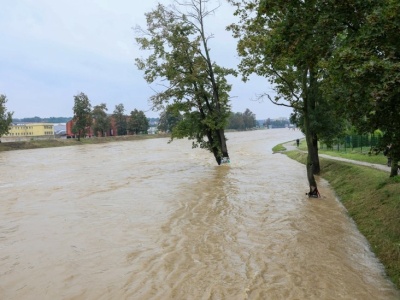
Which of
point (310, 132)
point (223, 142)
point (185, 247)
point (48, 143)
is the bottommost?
point (185, 247)

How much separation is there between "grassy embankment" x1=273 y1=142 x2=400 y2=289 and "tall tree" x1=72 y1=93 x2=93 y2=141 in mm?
91026

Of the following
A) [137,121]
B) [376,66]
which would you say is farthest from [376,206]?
[137,121]

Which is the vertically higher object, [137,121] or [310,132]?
[137,121]

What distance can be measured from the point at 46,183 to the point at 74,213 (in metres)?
10.9

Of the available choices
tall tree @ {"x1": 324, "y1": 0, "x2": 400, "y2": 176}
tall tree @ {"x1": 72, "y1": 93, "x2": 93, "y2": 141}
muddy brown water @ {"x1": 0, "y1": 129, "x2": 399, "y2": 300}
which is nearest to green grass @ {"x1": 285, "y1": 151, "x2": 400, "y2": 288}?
muddy brown water @ {"x1": 0, "y1": 129, "x2": 399, "y2": 300}

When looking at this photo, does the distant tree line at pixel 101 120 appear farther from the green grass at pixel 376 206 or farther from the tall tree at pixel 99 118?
the green grass at pixel 376 206

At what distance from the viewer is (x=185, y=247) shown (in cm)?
1066

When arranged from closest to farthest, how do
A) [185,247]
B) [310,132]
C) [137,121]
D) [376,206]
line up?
[185,247]
[376,206]
[310,132]
[137,121]

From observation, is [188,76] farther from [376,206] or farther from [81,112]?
[81,112]

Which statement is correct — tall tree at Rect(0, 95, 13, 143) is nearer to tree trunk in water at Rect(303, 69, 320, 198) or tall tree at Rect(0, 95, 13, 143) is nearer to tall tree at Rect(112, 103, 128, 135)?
tall tree at Rect(112, 103, 128, 135)

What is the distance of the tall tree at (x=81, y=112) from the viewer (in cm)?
10169

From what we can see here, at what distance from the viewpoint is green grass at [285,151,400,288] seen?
9.18 metres

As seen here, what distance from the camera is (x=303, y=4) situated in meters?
9.70

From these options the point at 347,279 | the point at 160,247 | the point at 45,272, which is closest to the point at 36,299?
the point at 45,272
